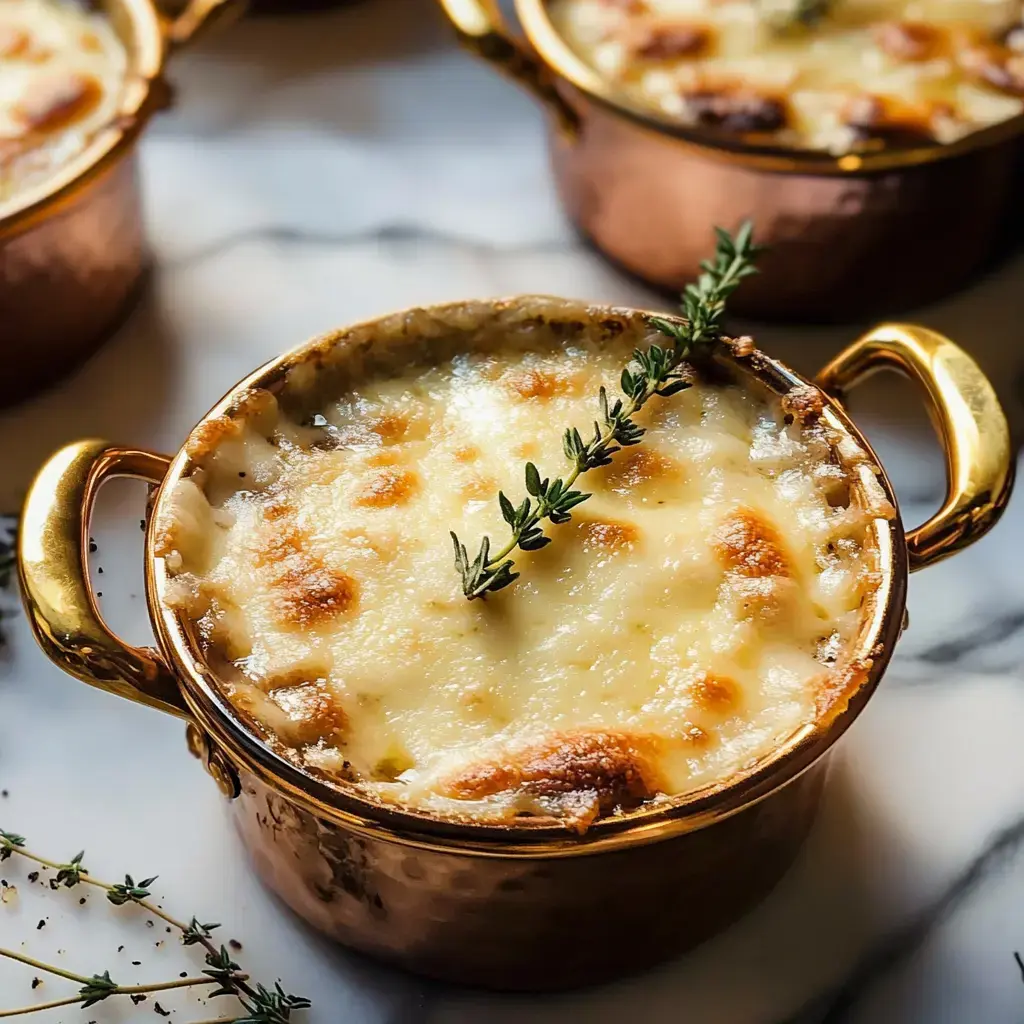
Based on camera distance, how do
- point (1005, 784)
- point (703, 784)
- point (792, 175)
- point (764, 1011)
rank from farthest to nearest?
point (792, 175) < point (1005, 784) < point (764, 1011) < point (703, 784)

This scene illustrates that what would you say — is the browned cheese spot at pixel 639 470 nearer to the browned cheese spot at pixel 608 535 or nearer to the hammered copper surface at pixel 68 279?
the browned cheese spot at pixel 608 535

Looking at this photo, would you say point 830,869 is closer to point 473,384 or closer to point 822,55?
point 473,384

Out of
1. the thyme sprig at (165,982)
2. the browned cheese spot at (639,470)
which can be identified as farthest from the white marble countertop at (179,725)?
the browned cheese spot at (639,470)

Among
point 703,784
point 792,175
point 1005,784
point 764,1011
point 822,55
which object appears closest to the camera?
point 703,784

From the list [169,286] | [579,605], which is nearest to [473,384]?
[579,605]

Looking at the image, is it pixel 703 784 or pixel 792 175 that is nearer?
pixel 703 784

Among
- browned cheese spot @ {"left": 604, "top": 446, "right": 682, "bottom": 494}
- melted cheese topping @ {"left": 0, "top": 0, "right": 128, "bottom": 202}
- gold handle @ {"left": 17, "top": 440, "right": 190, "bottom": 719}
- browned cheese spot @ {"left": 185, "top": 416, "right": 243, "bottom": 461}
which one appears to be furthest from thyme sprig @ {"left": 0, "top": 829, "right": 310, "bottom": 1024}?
melted cheese topping @ {"left": 0, "top": 0, "right": 128, "bottom": 202}

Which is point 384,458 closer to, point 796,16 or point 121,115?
point 121,115
